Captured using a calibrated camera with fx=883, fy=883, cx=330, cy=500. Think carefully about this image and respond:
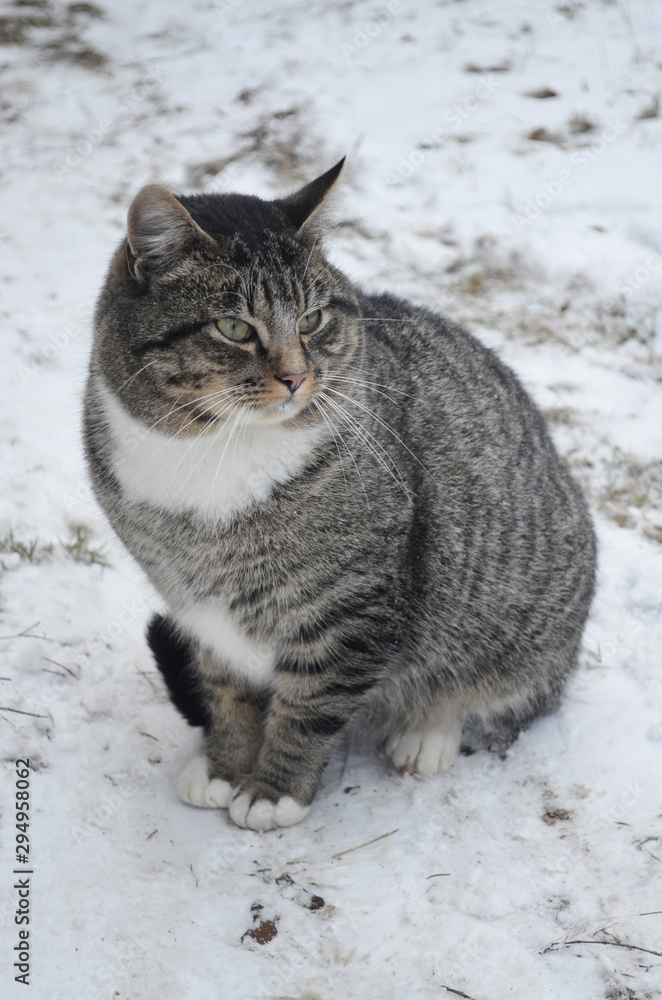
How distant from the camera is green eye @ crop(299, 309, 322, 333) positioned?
2.36 metres

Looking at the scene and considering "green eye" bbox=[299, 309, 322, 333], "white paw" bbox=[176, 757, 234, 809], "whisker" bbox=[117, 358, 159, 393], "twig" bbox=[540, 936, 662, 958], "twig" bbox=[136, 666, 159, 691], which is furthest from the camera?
"twig" bbox=[136, 666, 159, 691]

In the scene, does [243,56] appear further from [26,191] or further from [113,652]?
[113,652]

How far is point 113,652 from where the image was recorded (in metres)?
3.16

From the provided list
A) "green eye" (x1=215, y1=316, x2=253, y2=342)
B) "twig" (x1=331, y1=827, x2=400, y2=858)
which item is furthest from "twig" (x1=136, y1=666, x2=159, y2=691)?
"green eye" (x1=215, y1=316, x2=253, y2=342)

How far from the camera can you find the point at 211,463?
2.33 meters

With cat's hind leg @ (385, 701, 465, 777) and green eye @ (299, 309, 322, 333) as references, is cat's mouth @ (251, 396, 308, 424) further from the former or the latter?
cat's hind leg @ (385, 701, 465, 777)

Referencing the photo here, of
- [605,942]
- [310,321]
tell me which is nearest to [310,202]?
[310,321]

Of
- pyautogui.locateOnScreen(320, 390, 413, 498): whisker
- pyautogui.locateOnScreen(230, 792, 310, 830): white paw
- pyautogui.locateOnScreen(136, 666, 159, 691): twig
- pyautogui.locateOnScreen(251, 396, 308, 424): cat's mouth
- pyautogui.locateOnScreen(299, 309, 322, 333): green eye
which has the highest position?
pyautogui.locateOnScreen(299, 309, 322, 333): green eye

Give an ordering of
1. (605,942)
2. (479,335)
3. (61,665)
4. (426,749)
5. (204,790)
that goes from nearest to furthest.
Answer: (605,942) < (204,790) < (426,749) < (61,665) < (479,335)

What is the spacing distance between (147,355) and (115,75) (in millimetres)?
5739

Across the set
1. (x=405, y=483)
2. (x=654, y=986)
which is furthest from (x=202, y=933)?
(x=405, y=483)

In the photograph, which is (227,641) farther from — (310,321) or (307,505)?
(310,321)

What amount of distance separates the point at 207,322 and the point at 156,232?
0.27 m

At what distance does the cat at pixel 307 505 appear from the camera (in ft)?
7.38
